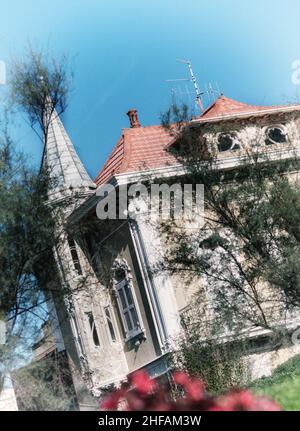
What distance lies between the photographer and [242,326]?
15.5m

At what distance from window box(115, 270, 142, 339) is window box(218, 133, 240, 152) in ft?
15.0

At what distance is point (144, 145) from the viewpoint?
73.8 feet

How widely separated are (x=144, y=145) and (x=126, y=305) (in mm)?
4689

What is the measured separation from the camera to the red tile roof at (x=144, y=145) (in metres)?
20.7

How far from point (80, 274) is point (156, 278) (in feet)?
6.33

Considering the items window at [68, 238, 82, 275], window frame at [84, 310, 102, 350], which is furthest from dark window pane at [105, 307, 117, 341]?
window at [68, 238, 82, 275]

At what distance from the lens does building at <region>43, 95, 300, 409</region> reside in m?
18.3

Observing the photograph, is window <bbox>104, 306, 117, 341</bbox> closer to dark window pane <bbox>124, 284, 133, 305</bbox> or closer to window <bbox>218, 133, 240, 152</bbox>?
dark window pane <bbox>124, 284, 133, 305</bbox>

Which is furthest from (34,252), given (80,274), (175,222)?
(80,274)

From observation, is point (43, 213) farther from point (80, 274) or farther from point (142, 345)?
point (142, 345)

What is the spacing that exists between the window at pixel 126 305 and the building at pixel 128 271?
0.03 meters

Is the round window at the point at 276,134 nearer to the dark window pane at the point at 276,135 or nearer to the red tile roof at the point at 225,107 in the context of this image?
the dark window pane at the point at 276,135

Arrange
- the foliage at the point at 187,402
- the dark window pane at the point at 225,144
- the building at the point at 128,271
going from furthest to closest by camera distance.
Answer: the dark window pane at the point at 225,144
the building at the point at 128,271
the foliage at the point at 187,402

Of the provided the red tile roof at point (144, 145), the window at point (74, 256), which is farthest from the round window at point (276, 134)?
the window at point (74, 256)
